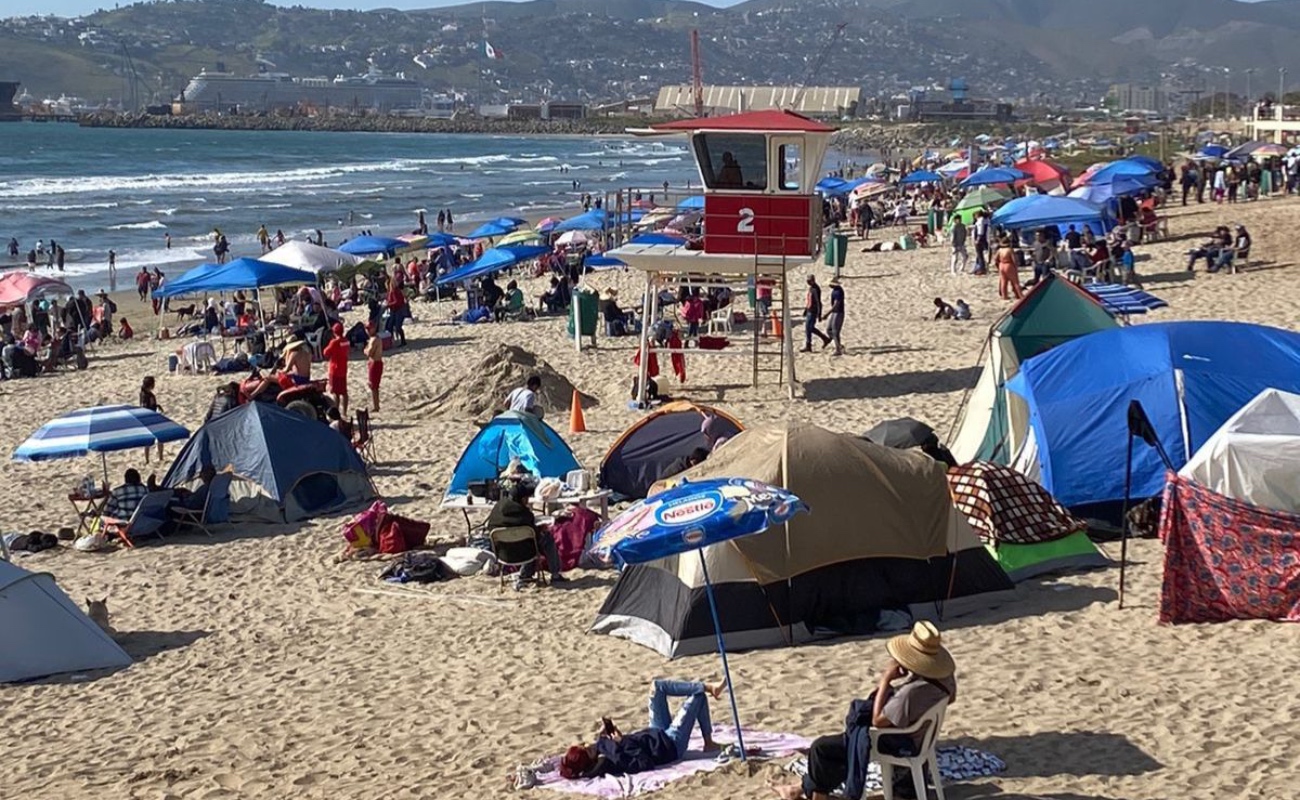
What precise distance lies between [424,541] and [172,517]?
259cm

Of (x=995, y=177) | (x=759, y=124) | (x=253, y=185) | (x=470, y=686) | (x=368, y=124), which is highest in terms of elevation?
(x=368, y=124)

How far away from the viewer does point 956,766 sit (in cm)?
678

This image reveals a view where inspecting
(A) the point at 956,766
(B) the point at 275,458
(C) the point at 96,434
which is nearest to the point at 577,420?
(B) the point at 275,458

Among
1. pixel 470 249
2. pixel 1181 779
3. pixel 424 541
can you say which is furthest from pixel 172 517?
pixel 470 249

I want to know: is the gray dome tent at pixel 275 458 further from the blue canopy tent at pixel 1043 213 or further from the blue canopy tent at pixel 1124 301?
the blue canopy tent at pixel 1043 213

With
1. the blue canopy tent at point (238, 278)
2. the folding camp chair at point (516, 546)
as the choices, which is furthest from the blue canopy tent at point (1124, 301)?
the blue canopy tent at point (238, 278)

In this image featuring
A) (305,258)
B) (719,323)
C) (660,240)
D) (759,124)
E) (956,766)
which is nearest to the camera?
(956,766)

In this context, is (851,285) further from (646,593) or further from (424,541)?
(646,593)

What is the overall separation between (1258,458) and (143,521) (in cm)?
896

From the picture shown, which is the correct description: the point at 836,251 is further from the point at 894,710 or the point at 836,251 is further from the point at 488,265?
the point at 894,710

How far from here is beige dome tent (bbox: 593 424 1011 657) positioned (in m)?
9.09

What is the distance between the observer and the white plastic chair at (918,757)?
6.21 m

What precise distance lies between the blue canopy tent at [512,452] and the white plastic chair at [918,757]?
7.12 meters

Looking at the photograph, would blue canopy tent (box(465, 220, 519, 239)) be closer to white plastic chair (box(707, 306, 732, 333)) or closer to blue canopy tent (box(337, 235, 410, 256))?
blue canopy tent (box(337, 235, 410, 256))
